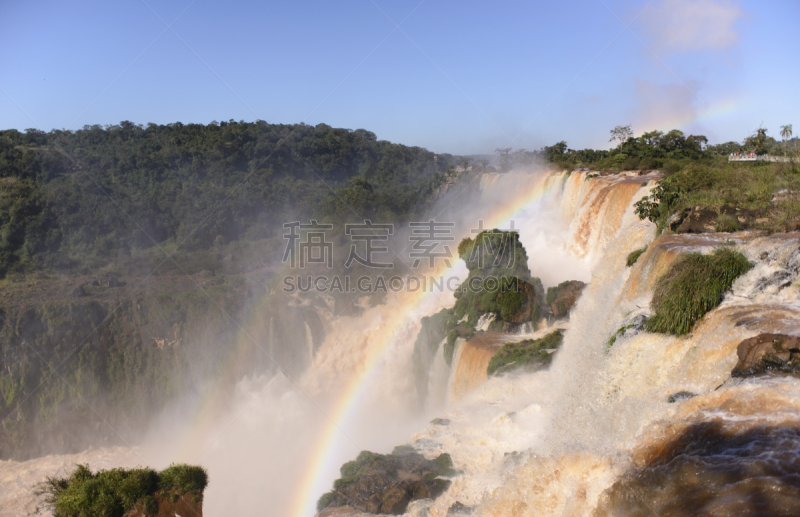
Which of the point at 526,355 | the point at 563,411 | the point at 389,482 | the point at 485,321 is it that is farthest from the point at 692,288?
the point at 485,321

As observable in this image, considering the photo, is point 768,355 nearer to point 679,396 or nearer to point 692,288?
point 679,396

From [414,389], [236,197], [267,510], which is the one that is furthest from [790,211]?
[236,197]

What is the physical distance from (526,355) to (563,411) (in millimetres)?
3967

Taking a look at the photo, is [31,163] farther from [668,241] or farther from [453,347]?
[668,241]

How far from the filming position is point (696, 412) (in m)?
5.51

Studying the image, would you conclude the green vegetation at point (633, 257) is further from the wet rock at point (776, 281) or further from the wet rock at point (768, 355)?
the wet rock at point (768, 355)

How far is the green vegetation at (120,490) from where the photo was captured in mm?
7562

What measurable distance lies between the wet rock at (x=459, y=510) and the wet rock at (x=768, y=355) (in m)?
4.49

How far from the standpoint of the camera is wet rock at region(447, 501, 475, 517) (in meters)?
8.06

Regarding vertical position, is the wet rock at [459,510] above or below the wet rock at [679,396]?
below

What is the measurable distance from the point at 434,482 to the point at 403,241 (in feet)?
90.6

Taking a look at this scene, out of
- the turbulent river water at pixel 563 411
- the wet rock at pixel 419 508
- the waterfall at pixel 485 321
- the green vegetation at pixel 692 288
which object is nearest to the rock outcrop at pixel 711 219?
the turbulent river water at pixel 563 411

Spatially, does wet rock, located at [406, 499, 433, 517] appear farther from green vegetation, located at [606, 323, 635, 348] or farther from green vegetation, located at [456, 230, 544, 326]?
→ green vegetation, located at [456, 230, 544, 326]

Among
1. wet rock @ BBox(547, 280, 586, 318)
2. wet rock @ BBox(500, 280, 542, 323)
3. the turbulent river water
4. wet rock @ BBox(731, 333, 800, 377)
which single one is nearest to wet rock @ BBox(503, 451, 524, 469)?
the turbulent river water
